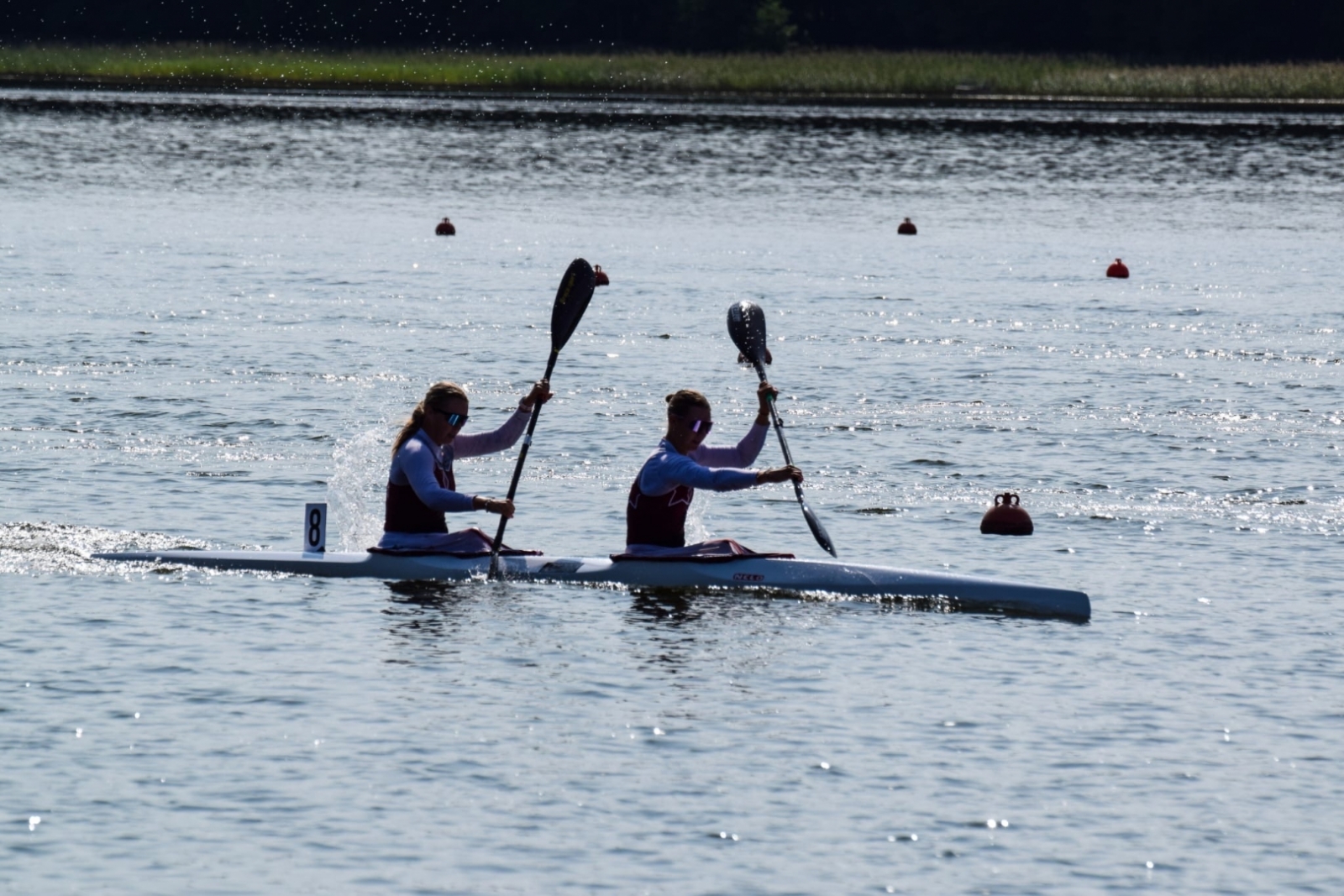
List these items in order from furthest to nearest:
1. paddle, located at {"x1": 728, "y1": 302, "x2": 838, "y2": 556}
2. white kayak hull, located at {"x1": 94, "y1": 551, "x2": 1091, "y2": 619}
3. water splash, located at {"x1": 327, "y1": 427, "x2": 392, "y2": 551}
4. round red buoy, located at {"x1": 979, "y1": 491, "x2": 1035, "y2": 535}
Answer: water splash, located at {"x1": 327, "y1": 427, "x2": 392, "y2": 551} < round red buoy, located at {"x1": 979, "y1": 491, "x2": 1035, "y2": 535} < paddle, located at {"x1": 728, "y1": 302, "x2": 838, "y2": 556} < white kayak hull, located at {"x1": 94, "y1": 551, "x2": 1091, "y2": 619}

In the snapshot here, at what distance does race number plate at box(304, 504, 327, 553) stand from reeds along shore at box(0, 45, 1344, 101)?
202ft

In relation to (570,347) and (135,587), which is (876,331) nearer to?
(570,347)

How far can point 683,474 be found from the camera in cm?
1447

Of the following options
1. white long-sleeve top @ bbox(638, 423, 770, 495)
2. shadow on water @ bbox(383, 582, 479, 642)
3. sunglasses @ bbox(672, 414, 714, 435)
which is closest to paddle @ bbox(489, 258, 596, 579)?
shadow on water @ bbox(383, 582, 479, 642)

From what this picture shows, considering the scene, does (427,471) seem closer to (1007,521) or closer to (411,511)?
(411,511)

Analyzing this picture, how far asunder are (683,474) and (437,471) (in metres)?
1.65

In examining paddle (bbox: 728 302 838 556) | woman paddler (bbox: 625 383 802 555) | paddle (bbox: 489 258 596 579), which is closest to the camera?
woman paddler (bbox: 625 383 802 555)

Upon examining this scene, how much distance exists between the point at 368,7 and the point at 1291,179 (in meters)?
54.6

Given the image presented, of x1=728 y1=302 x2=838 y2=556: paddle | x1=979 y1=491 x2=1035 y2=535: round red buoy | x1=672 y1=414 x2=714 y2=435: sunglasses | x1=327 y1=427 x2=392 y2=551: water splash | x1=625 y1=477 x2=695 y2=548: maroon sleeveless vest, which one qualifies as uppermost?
x1=728 y1=302 x2=838 y2=556: paddle

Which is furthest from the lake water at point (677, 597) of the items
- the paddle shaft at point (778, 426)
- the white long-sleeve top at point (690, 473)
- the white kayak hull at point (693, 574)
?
the paddle shaft at point (778, 426)

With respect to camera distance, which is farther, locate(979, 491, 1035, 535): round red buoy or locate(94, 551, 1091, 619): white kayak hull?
locate(979, 491, 1035, 535): round red buoy

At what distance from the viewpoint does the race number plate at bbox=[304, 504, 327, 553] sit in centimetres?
1512

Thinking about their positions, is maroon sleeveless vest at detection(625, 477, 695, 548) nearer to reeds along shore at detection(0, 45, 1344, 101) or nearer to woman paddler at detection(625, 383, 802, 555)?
woman paddler at detection(625, 383, 802, 555)

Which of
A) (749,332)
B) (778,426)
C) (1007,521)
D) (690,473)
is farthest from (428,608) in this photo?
(1007,521)
